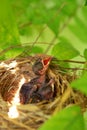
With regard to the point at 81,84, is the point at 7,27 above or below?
above

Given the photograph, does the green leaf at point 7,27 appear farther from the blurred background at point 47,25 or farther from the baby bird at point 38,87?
the baby bird at point 38,87

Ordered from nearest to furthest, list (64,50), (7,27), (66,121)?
1. (66,121)
2. (7,27)
3. (64,50)

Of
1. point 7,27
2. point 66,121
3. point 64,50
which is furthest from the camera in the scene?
point 64,50

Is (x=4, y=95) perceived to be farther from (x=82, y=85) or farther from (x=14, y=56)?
(x=82, y=85)

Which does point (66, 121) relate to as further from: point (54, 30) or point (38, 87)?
point (38, 87)

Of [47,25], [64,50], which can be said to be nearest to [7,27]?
[47,25]

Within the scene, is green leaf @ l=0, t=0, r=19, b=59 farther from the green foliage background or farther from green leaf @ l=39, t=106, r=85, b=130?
green leaf @ l=39, t=106, r=85, b=130

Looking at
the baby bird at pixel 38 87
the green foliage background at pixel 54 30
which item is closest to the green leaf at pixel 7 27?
the green foliage background at pixel 54 30

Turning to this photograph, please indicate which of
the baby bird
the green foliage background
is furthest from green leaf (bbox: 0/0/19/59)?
the baby bird

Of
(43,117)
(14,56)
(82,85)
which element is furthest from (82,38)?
(14,56)
